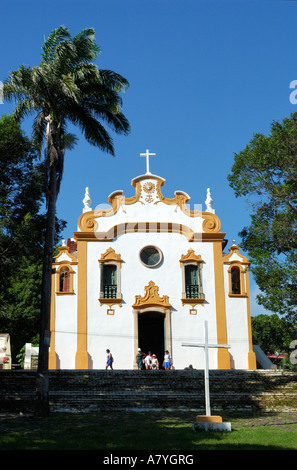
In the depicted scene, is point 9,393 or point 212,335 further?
point 212,335

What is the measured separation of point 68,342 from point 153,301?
13.5ft

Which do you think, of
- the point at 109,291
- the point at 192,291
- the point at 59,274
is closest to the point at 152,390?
the point at 109,291

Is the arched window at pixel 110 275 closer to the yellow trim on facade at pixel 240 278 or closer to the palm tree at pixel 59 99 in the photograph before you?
the yellow trim on facade at pixel 240 278

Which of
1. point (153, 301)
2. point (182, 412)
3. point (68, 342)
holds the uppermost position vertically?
point (153, 301)

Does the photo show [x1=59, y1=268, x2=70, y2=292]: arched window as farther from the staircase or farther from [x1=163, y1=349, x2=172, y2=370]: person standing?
the staircase

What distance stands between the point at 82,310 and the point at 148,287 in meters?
3.10

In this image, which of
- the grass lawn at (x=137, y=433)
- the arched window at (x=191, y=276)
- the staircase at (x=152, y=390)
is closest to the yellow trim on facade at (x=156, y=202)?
the arched window at (x=191, y=276)

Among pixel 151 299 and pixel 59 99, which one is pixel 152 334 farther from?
pixel 59 99

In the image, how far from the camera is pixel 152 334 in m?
24.8

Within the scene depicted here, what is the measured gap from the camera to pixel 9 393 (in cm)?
1620

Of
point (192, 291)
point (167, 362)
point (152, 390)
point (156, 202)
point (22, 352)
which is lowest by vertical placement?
point (152, 390)

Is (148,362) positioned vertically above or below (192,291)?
below
